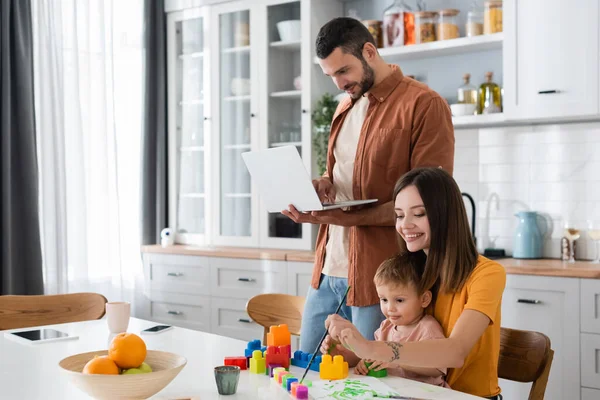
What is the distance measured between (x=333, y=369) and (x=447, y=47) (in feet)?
8.15

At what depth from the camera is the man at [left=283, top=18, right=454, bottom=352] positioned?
6.79ft

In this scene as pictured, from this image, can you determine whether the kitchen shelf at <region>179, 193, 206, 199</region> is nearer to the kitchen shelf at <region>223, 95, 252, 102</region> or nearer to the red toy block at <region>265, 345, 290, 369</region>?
the kitchen shelf at <region>223, 95, 252, 102</region>

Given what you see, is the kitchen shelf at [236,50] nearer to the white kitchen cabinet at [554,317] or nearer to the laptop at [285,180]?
the white kitchen cabinet at [554,317]

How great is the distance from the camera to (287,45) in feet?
13.8

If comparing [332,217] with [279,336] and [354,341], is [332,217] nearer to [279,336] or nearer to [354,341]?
[279,336]

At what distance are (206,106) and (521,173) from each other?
188cm

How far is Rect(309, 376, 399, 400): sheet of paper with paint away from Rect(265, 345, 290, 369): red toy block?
13 centimetres

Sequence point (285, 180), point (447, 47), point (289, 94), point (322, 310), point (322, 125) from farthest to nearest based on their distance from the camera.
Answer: point (289, 94) → point (322, 125) → point (447, 47) → point (322, 310) → point (285, 180)

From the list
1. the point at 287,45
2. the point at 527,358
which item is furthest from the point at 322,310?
the point at 287,45

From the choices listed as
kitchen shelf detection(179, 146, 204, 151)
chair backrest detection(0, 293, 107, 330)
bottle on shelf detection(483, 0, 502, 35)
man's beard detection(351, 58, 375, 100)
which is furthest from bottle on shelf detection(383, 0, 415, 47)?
chair backrest detection(0, 293, 107, 330)

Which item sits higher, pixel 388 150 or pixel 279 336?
pixel 388 150

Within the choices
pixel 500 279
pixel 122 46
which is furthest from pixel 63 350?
pixel 122 46

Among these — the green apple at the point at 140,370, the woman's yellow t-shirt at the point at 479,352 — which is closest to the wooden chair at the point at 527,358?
the woman's yellow t-shirt at the point at 479,352

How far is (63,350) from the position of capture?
1.92 meters
